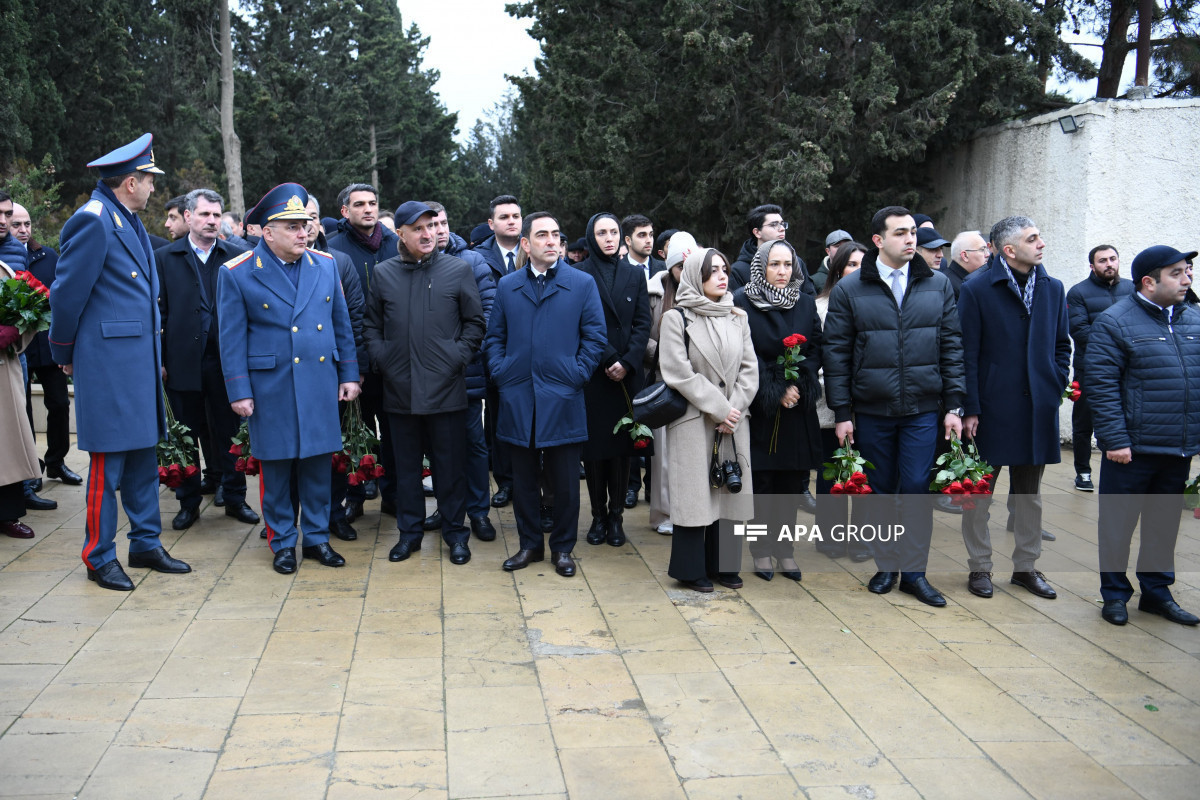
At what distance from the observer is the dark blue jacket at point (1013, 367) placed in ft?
18.0

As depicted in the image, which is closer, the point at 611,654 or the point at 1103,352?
the point at 611,654

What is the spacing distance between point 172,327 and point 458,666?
3.47 m

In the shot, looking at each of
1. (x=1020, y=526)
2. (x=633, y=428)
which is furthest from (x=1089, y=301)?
(x=633, y=428)

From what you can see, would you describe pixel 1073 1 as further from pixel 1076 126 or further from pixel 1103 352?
pixel 1103 352

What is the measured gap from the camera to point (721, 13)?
1262 centimetres

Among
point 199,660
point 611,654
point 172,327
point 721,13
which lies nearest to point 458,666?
point 611,654

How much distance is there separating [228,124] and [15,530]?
22.1 m

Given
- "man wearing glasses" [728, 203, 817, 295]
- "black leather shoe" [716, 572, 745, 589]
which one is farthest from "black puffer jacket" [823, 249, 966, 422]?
"man wearing glasses" [728, 203, 817, 295]

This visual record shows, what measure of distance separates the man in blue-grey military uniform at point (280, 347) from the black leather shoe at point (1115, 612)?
164 inches

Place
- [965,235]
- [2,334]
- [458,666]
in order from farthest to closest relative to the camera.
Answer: [965,235] < [2,334] < [458,666]

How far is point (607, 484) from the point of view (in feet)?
21.3

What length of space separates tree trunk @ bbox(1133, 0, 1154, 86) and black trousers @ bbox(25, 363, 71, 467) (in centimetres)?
1220

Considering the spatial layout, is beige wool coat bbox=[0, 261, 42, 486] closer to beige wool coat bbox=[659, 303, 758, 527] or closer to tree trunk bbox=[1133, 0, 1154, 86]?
beige wool coat bbox=[659, 303, 758, 527]

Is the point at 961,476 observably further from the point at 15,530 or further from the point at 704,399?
the point at 15,530
